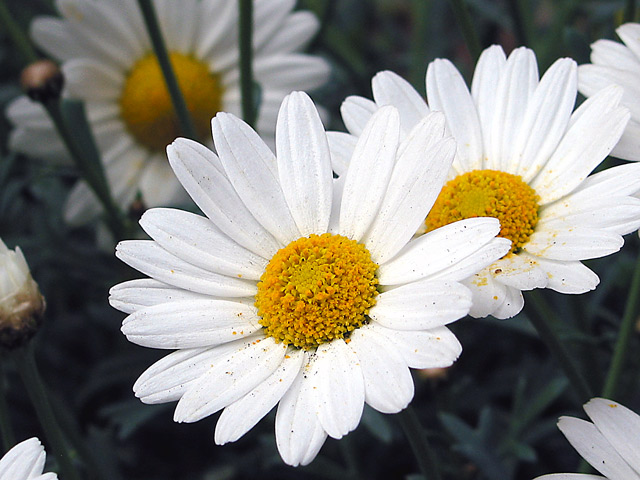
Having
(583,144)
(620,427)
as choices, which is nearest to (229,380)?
(620,427)

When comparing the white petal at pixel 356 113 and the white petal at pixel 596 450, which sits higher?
the white petal at pixel 356 113

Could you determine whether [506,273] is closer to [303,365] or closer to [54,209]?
[303,365]

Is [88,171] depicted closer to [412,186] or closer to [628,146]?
[412,186]

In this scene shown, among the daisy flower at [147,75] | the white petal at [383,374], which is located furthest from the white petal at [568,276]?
the daisy flower at [147,75]

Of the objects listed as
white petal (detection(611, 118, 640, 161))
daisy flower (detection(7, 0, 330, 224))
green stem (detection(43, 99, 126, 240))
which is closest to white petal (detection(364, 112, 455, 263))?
white petal (detection(611, 118, 640, 161))

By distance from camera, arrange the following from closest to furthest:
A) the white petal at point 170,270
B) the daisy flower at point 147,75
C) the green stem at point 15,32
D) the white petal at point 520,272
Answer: the white petal at point 520,272 < the white petal at point 170,270 < the green stem at point 15,32 < the daisy flower at point 147,75

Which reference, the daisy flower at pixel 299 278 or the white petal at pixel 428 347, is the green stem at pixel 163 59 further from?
the white petal at pixel 428 347

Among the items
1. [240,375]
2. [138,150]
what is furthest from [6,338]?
[138,150]
